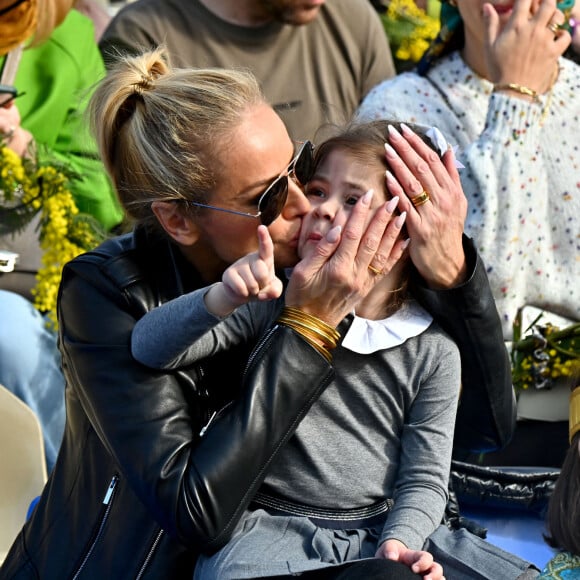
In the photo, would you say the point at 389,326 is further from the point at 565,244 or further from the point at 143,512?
the point at 565,244

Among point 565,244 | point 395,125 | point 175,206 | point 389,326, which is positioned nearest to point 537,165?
point 565,244

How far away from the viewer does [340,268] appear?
189 centimetres

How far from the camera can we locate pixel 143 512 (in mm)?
1937

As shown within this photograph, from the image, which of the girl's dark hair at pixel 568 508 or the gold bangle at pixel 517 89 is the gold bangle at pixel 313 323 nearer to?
the girl's dark hair at pixel 568 508

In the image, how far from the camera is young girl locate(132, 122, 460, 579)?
193 cm

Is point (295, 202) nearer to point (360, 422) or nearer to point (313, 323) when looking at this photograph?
point (313, 323)

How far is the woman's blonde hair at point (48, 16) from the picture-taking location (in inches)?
129

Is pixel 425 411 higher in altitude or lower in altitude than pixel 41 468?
higher

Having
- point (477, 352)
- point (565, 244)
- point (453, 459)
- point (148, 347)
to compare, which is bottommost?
point (453, 459)

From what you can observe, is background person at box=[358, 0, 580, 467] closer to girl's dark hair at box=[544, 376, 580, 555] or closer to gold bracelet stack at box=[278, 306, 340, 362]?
girl's dark hair at box=[544, 376, 580, 555]

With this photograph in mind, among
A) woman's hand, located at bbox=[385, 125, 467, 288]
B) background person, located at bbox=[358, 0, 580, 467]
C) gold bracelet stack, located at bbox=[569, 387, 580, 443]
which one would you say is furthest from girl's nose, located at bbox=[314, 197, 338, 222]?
background person, located at bbox=[358, 0, 580, 467]

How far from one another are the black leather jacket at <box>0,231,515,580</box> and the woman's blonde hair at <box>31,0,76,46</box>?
1426mm

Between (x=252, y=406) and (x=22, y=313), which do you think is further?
(x=22, y=313)

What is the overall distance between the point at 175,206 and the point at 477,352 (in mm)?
674
